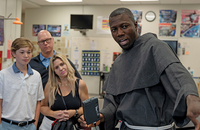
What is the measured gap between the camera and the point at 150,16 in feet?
21.6

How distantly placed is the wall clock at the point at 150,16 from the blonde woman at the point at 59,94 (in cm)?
478

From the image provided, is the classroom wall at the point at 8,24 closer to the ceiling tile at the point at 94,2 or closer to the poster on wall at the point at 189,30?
the ceiling tile at the point at 94,2

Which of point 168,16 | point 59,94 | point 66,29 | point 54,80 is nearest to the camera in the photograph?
point 59,94

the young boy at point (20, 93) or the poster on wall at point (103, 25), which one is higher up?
the poster on wall at point (103, 25)

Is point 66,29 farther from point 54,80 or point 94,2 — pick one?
point 54,80

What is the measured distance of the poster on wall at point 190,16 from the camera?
6324mm

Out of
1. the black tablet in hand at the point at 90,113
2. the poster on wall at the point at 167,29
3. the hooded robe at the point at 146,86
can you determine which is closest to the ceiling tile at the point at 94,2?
the poster on wall at the point at 167,29

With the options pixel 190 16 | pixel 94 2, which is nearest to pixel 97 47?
pixel 94 2

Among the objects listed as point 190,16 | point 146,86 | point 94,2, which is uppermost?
point 94,2

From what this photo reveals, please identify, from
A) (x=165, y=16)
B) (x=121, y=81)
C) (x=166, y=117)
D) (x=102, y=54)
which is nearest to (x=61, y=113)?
(x=121, y=81)

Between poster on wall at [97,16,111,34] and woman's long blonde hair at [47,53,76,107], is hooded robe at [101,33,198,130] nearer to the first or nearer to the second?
woman's long blonde hair at [47,53,76,107]

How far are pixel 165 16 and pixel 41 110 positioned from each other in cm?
537

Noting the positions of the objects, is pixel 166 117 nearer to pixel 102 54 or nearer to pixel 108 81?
pixel 108 81

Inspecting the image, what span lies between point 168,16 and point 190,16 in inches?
25.0
